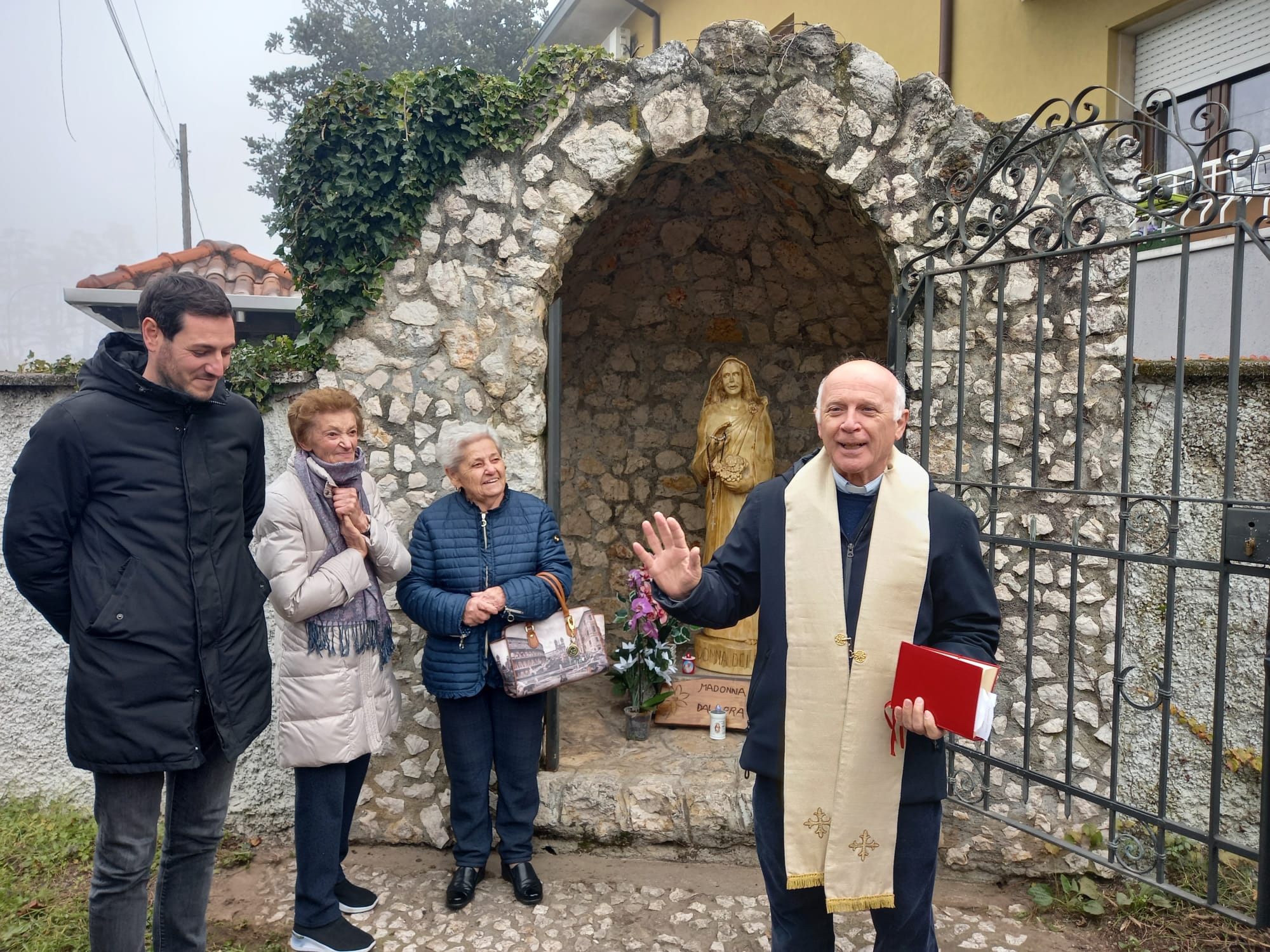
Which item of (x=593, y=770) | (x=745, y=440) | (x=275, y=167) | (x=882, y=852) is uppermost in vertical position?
(x=275, y=167)

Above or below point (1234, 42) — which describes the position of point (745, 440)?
below

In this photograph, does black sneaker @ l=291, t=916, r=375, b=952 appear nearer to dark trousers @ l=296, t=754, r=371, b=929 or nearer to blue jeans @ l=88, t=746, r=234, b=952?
dark trousers @ l=296, t=754, r=371, b=929

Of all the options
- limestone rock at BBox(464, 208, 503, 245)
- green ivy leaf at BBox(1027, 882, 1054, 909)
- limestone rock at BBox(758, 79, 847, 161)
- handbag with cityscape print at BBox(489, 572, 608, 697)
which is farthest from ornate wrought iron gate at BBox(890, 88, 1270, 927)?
limestone rock at BBox(464, 208, 503, 245)

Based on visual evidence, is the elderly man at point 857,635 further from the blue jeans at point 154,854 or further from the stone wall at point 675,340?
the stone wall at point 675,340

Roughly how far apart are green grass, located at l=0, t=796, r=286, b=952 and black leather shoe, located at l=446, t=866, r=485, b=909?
55 cm

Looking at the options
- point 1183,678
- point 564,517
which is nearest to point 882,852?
point 1183,678

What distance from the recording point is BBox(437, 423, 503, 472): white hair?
296cm

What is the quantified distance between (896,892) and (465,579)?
1.64 metres

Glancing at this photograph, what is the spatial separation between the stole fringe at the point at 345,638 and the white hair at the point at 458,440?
606 mm

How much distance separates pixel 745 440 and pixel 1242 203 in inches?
98.2

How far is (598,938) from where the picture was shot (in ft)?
9.73

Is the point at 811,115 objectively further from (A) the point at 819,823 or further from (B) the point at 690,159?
(A) the point at 819,823

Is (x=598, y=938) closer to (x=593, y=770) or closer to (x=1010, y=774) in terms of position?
(x=593, y=770)

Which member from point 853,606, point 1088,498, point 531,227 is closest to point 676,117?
point 531,227
